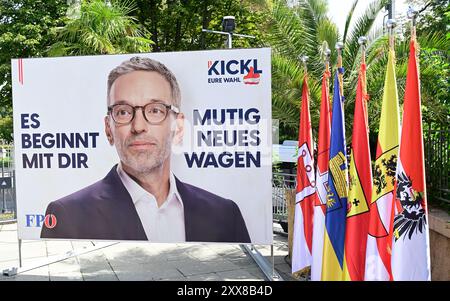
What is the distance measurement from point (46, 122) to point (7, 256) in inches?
116

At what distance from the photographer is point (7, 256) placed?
711 cm

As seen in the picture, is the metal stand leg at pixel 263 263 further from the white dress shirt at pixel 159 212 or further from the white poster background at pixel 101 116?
the white dress shirt at pixel 159 212

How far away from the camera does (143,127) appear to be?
207 inches

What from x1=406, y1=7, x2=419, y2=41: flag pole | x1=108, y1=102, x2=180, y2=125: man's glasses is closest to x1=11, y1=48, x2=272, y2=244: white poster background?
x1=108, y1=102, x2=180, y2=125: man's glasses

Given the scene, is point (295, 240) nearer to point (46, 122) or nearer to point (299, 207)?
point (299, 207)

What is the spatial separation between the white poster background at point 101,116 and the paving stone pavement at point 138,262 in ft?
2.85

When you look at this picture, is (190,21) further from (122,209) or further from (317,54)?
(122,209)

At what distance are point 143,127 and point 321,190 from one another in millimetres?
2277

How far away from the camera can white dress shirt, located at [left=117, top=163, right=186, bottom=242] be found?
5359 mm

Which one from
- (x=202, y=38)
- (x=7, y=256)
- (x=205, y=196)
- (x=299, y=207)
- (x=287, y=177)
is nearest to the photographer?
(x=205, y=196)

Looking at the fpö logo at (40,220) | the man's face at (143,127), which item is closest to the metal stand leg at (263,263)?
the man's face at (143,127)

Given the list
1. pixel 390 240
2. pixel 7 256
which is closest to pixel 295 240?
pixel 390 240

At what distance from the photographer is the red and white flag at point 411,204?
377 centimetres

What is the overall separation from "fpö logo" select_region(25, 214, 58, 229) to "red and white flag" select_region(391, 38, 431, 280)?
415 centimetres
